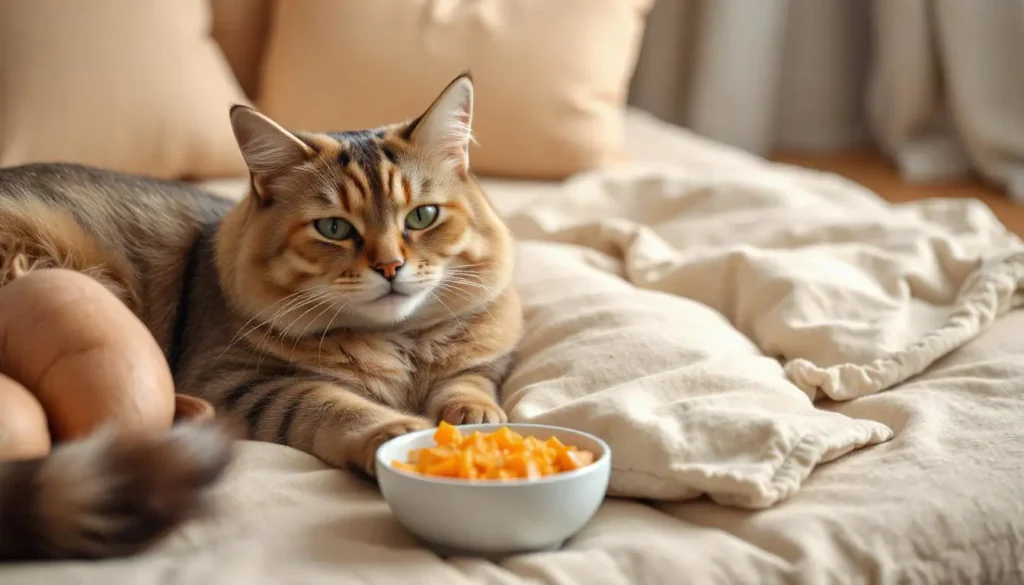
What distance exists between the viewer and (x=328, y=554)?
987mm

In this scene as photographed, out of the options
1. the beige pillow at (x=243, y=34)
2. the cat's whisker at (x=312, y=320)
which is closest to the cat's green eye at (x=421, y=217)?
the cat's whisker at (x=312, y=320)

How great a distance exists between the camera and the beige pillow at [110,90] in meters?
2.17

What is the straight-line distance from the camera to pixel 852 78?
370 centimetres

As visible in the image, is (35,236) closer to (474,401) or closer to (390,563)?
(474,401)

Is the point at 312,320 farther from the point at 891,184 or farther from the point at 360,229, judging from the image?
the point at 891,184

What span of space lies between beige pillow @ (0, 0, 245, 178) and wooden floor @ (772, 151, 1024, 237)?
1.89 m

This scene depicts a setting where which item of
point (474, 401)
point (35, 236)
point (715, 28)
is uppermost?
point (715, 28)

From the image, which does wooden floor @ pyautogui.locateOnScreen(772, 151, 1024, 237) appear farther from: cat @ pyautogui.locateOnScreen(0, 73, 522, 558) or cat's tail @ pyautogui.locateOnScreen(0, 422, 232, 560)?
cat's tail @ pyautogui.locateOnScreen(0, 422, 232, 560)

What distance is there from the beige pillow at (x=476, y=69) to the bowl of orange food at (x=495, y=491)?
1.43 meters

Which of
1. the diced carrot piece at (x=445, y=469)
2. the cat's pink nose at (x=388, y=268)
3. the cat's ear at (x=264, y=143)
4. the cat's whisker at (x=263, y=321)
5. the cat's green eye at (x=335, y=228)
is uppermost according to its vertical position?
the cat's ear at (x=264, y=143)

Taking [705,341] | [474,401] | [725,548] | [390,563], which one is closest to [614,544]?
[725,548]

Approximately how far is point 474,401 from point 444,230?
24cm

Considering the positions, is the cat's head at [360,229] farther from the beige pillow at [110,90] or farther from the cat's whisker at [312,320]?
the beige pillow at [110,90]

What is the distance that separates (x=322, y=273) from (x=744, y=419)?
0.57 m
